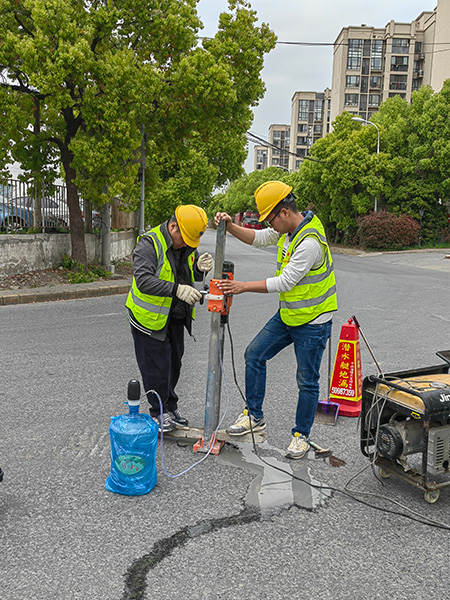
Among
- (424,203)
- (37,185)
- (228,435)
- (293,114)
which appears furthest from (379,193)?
(293,114)

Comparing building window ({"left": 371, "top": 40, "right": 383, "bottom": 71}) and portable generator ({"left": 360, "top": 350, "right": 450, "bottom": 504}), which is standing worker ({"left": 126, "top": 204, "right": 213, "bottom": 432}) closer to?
portable generator ({"left": 360, "top": 350, "right": 450, "bottom": 504})

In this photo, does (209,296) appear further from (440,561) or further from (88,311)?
(88,311)

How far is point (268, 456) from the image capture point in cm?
407

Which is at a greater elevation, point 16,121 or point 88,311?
point 16,121

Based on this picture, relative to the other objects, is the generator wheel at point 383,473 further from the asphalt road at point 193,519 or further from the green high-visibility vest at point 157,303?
the green high-visibility vest at point 157,303

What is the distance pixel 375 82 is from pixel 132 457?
8580 cm

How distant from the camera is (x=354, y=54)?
79.5 metres

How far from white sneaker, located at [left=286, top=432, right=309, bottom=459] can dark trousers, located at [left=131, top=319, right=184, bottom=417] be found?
1.02 m

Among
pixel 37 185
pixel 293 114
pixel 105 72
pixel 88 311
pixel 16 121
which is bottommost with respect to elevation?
pixel 88 311

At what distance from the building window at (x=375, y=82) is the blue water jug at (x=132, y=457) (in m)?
85.2

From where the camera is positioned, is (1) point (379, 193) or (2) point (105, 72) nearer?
(2) point (105, 72)

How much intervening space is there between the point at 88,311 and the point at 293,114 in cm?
12514

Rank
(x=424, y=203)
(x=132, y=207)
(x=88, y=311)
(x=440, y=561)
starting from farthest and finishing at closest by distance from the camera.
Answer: (x=424, y=203) → (x=132, y=207) → (x=88, y=311) → (x=440, y=561)

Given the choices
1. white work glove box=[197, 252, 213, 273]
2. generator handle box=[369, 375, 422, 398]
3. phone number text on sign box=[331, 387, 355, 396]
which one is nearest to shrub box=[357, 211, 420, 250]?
phone number text on sign box=[331, 387, 355, 396]
